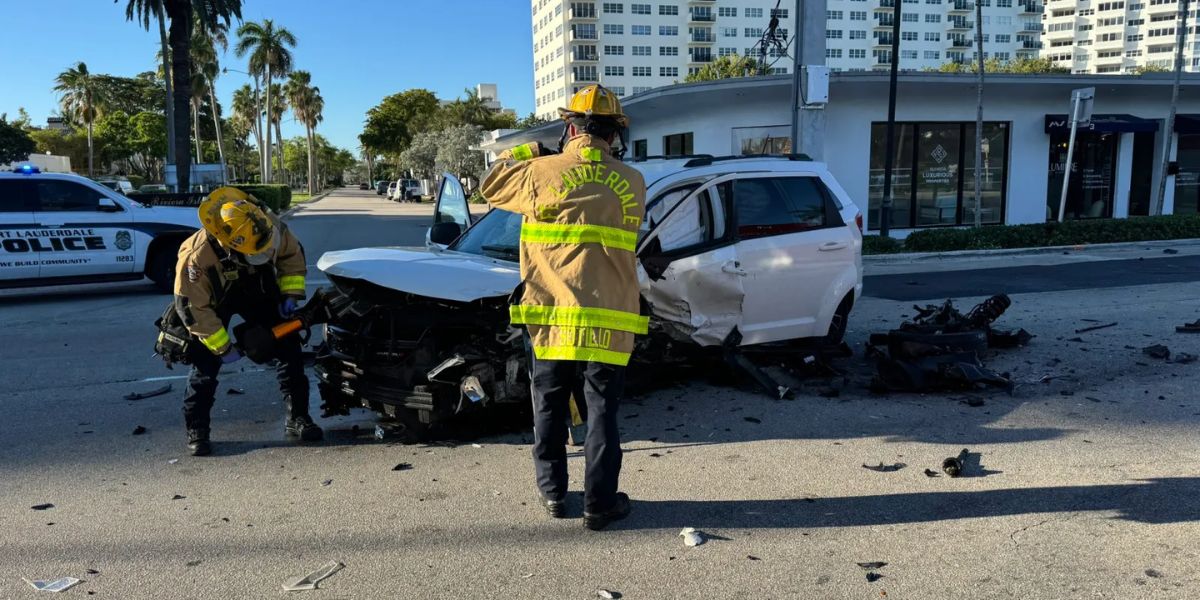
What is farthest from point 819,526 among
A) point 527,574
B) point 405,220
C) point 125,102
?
point 125,102

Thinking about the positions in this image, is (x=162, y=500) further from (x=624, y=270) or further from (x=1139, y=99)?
(x=1139, y=99)

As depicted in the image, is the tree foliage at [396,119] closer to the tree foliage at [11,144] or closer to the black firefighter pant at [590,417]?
the tree foliage at [11,144]

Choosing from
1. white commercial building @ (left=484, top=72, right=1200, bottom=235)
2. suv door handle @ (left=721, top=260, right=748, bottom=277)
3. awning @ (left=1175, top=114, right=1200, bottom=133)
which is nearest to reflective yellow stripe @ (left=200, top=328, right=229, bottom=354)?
suv door handle @ (left=721, top=260, right=748, bottom=277)

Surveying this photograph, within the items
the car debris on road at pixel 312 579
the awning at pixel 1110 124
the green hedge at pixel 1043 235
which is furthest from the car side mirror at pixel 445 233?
the awning at pixel 1110 124

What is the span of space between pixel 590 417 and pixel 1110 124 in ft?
68.2

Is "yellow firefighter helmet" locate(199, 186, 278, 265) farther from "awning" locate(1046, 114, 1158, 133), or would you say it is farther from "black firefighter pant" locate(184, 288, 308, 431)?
"awning" locate(1046, 114, 1158, 133)

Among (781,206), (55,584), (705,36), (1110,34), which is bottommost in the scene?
(55,584)

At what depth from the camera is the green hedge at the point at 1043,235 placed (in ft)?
52.8

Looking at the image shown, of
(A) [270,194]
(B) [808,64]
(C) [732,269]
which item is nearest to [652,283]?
(C) [732,269]

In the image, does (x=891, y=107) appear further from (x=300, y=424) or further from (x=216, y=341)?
(x=216, y=341)

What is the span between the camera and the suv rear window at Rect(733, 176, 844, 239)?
19.9 feet

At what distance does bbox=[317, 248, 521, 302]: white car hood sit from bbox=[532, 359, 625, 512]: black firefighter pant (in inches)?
41.2

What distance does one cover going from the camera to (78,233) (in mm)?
11461

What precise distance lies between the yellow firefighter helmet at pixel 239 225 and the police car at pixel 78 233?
27.2 ft
